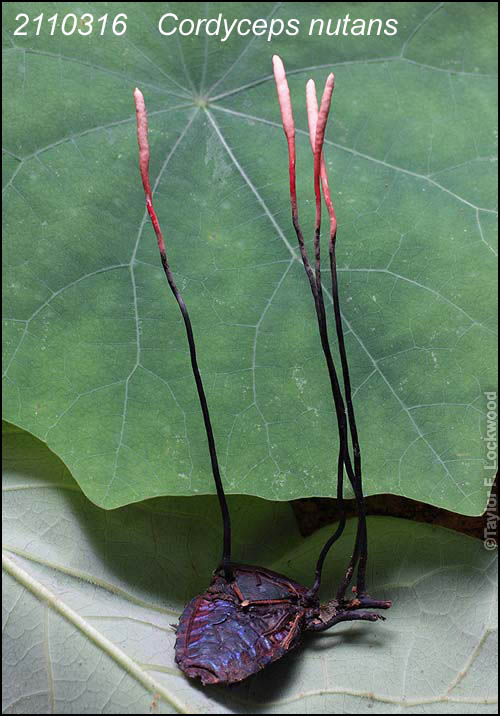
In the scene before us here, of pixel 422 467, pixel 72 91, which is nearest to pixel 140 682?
pixel 422 467

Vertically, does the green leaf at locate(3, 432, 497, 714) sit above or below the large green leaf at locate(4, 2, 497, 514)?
below

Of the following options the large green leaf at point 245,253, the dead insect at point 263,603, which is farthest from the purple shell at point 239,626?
the large green leaf at point 245,253

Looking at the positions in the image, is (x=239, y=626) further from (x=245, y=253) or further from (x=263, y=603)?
(x=245, y=253)

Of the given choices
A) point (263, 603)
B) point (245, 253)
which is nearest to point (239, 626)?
point (263, 603)

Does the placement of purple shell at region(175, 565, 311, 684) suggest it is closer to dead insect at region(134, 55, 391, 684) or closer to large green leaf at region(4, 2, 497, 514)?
dead insect at region(134, 55, 391, 684)

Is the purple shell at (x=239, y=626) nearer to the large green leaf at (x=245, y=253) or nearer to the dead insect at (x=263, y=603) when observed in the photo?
the dead insect at (x=263, y=603)

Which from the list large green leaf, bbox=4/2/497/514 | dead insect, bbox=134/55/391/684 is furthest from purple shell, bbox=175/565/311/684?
large green leaf, bbox=4/2/497/514
